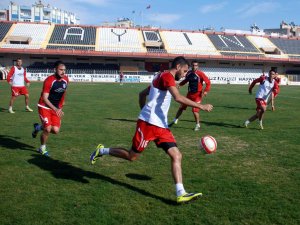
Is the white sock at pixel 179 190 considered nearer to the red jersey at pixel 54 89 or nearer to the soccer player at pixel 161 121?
the soccer player at pixel 161 121

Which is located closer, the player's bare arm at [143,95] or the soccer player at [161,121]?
the soccer player at [161,121]

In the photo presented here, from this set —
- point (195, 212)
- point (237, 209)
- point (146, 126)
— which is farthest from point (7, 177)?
point (237, 209)

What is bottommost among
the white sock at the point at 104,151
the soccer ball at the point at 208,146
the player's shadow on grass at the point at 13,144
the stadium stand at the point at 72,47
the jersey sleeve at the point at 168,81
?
the player's shadow on grass at the point at 13,144

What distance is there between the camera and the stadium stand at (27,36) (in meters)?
49.3

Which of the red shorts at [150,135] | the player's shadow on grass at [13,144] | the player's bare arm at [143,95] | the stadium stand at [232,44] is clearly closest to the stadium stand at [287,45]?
the stadium stand at [232,44]

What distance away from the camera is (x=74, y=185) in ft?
18.8

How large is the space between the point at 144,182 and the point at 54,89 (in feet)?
10.5

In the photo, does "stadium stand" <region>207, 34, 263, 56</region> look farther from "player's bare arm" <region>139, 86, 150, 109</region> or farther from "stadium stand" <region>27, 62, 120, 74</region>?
"player's bare arm" <region>139, 86, 150, 109</region>

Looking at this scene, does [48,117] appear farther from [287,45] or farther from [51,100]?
[287,45]

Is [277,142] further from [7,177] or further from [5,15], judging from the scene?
[5,15]

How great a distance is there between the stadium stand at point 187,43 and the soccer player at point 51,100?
1792 inches

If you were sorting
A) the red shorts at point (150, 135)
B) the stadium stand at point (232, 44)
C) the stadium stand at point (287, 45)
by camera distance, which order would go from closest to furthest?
1. the red shorts at point (150, 135)
2. the stadium stand at point (232, 44)
3. the stadium stand at point (287, 45)

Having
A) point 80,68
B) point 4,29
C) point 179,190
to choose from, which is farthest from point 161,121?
point 4,29

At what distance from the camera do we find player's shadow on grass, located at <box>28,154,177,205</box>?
217 inches
